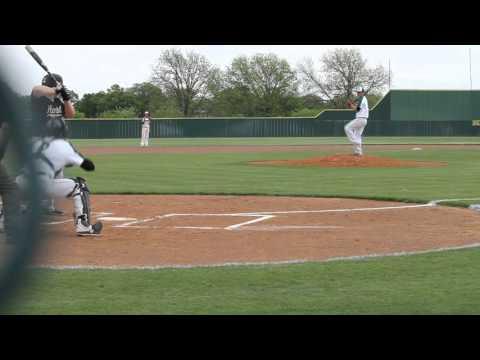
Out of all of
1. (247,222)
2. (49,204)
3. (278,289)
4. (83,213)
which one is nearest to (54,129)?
(278,289)

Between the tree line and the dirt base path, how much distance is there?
8416 cm

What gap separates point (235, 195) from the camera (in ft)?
48.6

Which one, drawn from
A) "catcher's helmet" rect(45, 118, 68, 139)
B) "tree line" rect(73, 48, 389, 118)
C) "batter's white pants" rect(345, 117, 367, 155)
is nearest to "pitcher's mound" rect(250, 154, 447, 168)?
"batter's white pants" rect(345, 117, 367, 155)

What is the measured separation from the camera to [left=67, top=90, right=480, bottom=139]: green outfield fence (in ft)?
208

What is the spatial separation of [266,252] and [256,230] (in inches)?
69.4

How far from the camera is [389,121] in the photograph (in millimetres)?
64000

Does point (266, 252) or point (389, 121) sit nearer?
point (266, 252)

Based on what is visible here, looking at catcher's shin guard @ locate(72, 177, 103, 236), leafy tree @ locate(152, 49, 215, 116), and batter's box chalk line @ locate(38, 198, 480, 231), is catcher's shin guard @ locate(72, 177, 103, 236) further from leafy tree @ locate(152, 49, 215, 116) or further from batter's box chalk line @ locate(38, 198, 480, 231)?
leafy tree @ locate(152, 49, 215, 116)

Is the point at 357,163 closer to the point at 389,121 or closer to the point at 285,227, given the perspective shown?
the point at 285,227

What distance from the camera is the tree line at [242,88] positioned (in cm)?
9769

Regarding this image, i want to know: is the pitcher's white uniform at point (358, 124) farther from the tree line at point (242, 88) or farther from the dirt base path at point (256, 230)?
the tree line at point (242, 88)
